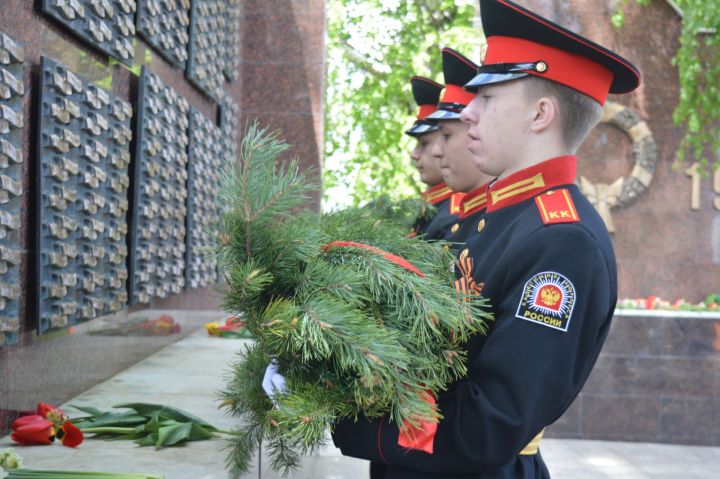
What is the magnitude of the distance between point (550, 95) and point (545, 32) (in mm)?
124

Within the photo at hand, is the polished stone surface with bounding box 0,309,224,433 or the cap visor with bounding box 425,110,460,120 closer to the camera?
the polished stone surface with bounding box 0,309,224,433

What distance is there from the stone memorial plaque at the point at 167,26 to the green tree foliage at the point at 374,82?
29.1 ft

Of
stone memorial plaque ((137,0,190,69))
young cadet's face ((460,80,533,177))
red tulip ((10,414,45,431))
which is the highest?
stone memorial plaque ((137,0,190,69))

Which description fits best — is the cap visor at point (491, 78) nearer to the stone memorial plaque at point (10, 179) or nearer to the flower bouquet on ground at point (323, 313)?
the flower bouquet on ground at point (323, 313)

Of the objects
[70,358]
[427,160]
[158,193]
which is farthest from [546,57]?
[158,193]

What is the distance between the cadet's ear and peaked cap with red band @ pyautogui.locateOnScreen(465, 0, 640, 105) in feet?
0.15

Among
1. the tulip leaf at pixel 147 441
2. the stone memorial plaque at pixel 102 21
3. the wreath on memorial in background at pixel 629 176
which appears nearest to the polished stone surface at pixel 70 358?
the tulip leaf at pixel 147 441

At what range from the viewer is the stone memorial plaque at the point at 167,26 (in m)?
4.37

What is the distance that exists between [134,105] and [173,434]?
80.2 inches

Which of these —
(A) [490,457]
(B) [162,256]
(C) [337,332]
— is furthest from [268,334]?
(B) [162,256]

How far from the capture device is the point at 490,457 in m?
1.54

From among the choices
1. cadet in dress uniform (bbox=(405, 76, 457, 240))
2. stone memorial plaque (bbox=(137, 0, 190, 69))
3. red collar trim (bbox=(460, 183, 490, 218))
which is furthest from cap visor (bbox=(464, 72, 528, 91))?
stone memorial plaque (bbox=(137, 0, 190, 69))

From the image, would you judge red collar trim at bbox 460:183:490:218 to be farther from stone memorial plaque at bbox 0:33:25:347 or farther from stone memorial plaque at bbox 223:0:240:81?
stone memorial plaque at bbox 223:0:240:81

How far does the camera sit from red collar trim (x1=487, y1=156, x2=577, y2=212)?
1780mm
